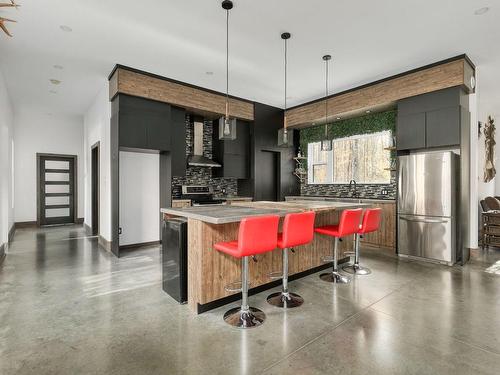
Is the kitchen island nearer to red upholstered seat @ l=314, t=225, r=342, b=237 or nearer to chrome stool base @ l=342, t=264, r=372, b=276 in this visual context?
red upholstered seat @ l=314, t=225, r=342, b=237

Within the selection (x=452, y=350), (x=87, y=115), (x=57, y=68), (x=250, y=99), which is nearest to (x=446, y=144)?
(x=452, y=350)

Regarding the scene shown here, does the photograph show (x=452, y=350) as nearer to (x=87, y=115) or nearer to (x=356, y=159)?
(x=356, y=159)

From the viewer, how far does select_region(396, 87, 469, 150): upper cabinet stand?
173 inches

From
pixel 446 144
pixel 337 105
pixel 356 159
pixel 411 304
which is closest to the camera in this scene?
pixel 411 304

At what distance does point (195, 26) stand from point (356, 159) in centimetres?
459

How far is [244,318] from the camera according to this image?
2.50 meters

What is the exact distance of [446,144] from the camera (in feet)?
14.8

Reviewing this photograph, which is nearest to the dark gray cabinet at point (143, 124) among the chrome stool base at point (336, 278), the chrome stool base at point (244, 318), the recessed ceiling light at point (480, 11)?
the chrome stool base at point (244, 318)

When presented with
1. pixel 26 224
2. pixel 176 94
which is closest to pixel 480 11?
pixel 176 94

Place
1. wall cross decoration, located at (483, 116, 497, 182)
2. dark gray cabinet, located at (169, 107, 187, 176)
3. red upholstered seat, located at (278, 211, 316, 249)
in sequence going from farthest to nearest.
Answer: wall cross decoration, located at (483, 116, 497, 182)
dark gray cabinet, located at (169, 107, 187, 176)
red upholstered seat, located at (278, 211, 316, 249)

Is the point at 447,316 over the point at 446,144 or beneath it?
beneath

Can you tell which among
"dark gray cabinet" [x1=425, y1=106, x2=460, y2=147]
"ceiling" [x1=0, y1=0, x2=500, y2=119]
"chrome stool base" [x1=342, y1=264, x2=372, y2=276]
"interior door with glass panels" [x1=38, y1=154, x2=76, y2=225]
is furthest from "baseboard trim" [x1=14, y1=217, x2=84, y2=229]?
"dark gray cabinet" [x1=425, y1=106, x2=460, y2=147]

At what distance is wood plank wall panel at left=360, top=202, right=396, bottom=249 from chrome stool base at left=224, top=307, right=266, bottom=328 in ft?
11.7

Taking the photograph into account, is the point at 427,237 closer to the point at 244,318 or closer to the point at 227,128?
the point at 244,318
